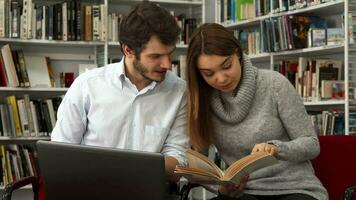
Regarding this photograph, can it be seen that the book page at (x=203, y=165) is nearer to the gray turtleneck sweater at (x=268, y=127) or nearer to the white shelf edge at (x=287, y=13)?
the gray turtleneck sweater at (x=268, y=127)

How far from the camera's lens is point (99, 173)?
1.27 m

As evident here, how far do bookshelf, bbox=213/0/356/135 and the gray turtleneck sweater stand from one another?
1.55 meters


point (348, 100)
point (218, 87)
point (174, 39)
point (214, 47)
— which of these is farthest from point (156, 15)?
point (348, 100)

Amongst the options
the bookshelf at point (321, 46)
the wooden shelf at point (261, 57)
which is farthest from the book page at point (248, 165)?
the wooden shelf at point (261, 57)

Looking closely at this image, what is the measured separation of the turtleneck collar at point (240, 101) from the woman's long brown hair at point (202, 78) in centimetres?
4

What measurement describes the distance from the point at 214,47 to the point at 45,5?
2.70 meters

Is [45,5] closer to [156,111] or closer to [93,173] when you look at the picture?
[156,111]

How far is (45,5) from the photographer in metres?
4.22

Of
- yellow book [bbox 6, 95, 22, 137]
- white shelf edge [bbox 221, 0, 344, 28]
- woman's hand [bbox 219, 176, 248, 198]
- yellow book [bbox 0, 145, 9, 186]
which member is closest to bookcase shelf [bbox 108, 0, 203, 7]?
white shelf edge [bbox 221, 0, 344, 28]

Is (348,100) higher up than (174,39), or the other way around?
(174,39)

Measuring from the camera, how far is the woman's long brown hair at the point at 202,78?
6.12ft

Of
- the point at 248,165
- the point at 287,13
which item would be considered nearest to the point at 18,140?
the point at 287,13

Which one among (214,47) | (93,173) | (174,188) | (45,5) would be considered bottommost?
(174,188)

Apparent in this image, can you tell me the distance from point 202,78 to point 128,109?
30 centimetres
